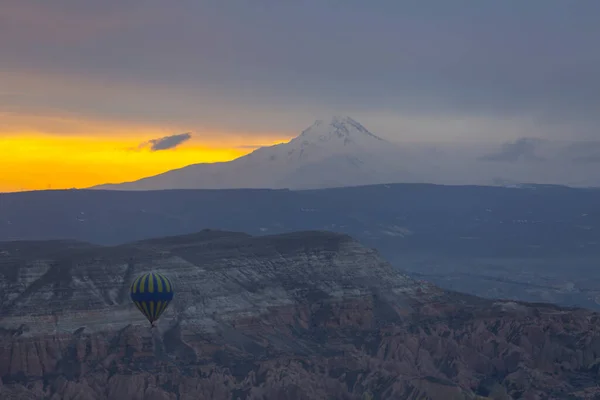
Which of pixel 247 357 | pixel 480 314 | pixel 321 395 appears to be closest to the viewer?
pixel 321 395

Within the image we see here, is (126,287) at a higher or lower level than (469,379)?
higher

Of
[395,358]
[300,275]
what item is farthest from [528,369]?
[300,275]

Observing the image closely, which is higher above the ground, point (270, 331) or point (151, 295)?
point (151, 295)

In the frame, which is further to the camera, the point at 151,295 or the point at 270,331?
the point at 270,331

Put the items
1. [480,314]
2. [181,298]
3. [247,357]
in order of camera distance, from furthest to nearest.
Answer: [480,314] → [181,298] → [247,357]

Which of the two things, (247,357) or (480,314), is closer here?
(247,357)

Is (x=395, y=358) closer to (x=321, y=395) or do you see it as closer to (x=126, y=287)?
(x=321, y=395)
